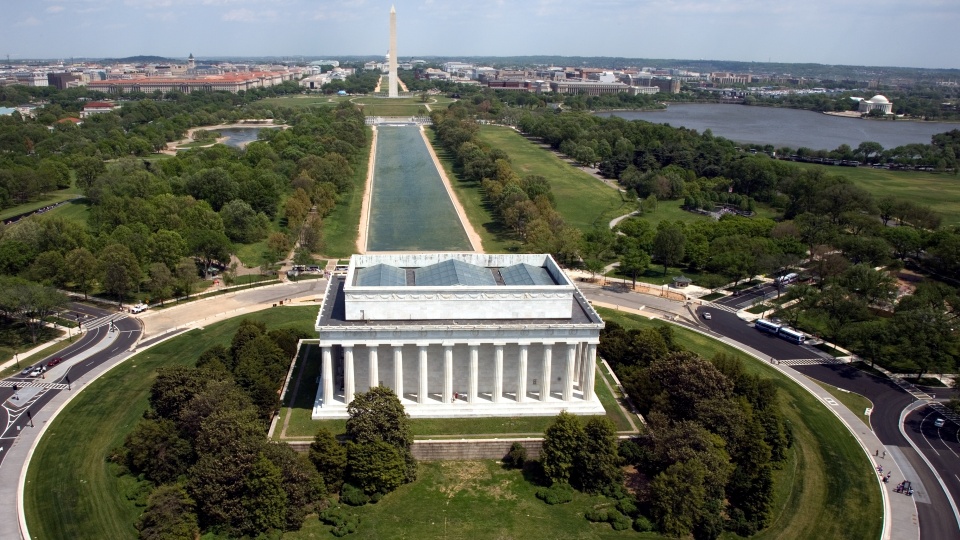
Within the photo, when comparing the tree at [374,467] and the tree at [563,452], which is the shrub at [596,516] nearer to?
the tree at [563,452]

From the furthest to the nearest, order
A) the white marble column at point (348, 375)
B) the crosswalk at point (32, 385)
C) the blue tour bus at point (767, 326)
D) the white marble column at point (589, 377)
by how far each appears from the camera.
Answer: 1. the blue tour bus at point (767, 326)
2. the crosswalk at point (32, 385)
3. the white marble column at point (589, 377)
4. the white marble column at point (348, 375)

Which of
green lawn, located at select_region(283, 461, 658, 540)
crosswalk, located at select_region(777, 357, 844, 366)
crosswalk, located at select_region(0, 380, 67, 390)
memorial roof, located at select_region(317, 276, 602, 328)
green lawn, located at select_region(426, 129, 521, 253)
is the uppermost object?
memorial roof, located at select_region(317, 276, 602, 328)

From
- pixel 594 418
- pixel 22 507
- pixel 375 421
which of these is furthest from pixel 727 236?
pixel 22 507

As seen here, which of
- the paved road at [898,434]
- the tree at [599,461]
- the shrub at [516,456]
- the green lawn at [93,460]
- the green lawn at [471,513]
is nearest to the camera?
the green lawn at [471,513]

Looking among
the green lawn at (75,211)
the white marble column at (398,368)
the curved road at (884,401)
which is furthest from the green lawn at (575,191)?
the green lawn at (75,211)

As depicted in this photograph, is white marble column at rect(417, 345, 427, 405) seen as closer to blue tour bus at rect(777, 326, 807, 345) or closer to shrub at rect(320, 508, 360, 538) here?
shrub at rect(320, 508, 360, 538)

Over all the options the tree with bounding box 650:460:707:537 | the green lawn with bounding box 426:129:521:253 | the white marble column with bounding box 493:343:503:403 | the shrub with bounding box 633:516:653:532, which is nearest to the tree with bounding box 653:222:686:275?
the green lawn with bounding box 426:129:521:253

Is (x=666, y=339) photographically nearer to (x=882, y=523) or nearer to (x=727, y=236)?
(x=882, y=523)
